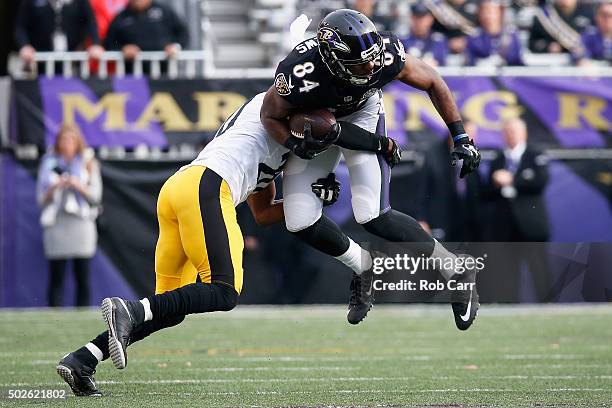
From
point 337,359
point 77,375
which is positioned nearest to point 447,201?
point 337,359

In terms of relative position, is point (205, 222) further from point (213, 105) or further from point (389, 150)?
point (213, 105)

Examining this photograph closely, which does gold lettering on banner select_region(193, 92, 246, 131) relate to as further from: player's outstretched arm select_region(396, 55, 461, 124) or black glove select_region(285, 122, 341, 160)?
black glove select_region(285, 122, 341, 160)

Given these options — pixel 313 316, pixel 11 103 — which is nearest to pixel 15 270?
pixel 11 103

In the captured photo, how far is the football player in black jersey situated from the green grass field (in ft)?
1.80

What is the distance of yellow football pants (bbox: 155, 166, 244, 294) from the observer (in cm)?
579

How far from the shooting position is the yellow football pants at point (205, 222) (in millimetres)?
5793

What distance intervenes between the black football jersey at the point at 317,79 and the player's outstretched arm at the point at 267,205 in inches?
26.4

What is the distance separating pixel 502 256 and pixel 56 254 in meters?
4.12

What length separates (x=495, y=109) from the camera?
12.2 metres

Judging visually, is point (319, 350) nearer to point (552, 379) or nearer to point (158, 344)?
point (158, 344)

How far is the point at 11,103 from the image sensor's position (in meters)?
12.0

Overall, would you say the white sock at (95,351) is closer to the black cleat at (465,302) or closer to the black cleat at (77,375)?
the black cleat at (77,375)

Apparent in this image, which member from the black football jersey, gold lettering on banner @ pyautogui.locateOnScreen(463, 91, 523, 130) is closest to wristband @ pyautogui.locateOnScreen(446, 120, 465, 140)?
the black football jersey

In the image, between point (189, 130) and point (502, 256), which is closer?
point (502, 256)
